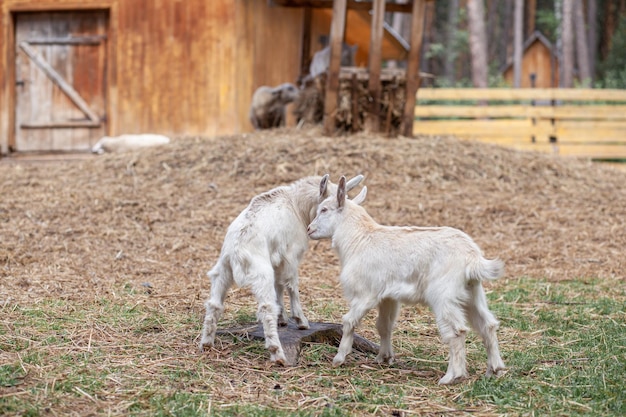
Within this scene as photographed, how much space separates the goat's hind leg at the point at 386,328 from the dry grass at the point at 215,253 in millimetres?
120

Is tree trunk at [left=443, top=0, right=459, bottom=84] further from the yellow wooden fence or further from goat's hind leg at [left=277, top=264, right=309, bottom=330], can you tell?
goat's hind leg at [left=277, top=264, right=309, bottom=330]

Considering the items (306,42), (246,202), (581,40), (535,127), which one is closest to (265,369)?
(246,202)

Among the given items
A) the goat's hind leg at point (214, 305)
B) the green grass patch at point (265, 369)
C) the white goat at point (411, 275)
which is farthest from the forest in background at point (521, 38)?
the goat's hind leg at point (214, 305)

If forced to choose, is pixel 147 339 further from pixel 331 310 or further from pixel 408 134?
pixel 408 134

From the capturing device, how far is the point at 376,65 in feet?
39.1

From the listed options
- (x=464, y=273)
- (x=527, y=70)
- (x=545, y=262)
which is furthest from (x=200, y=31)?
(x=527, y=70)

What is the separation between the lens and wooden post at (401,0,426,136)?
40.3ft

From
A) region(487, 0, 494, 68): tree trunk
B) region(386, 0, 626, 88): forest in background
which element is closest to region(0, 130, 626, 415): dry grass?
region(386, 0, 626, 88): forest in background

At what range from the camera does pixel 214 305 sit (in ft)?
16.6

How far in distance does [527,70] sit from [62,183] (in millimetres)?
37478

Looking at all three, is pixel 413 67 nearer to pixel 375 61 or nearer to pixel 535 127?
pixel 375 61

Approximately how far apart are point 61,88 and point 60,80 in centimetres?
15

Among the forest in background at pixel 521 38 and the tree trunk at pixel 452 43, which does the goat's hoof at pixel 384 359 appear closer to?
the forest in background at pixel 521 38

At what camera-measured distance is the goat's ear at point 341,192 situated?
5207 millimetres
